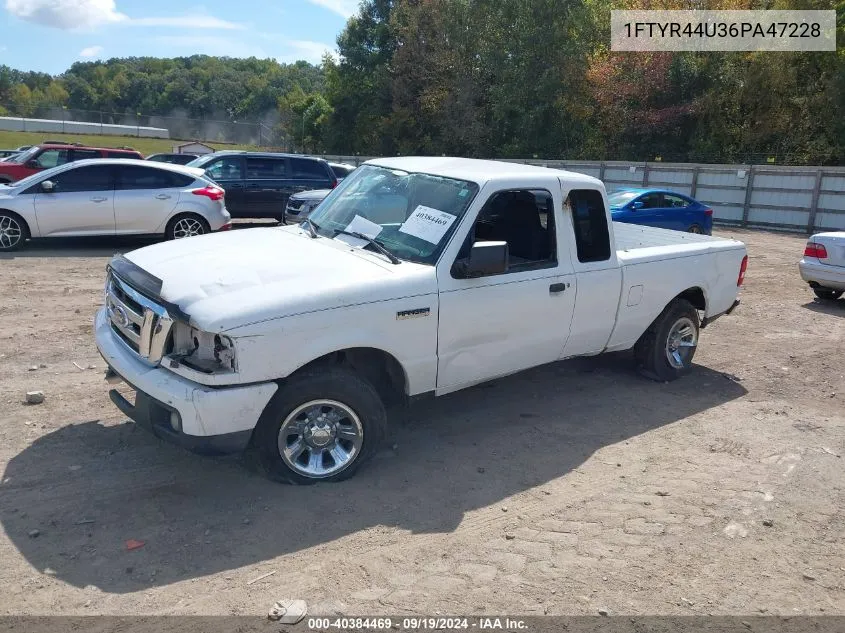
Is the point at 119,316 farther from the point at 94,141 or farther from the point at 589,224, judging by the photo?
the point at 94,141

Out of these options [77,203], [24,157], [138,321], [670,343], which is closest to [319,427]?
[138,321]

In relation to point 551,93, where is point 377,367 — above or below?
below

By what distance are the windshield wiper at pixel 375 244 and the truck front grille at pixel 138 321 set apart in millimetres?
1468

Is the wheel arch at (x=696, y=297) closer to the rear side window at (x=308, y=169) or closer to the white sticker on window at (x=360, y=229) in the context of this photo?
the white sticker on window at (x=360, y=229)

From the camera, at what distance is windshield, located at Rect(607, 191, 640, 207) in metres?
15.0

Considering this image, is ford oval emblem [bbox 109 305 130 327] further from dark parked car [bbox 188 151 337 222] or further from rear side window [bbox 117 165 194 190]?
dark parked car [bbox 188 151 337 222]

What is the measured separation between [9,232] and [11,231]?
4 cm

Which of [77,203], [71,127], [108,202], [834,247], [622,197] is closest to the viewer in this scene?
[834,247]

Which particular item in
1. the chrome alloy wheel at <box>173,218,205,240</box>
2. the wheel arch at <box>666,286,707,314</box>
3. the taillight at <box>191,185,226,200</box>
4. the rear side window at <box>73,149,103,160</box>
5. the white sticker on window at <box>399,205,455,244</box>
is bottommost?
the chrome alloy wheel at <box>173,218,205,240</box>

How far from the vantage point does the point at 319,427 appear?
4348 mm

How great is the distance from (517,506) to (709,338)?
5183 millimetres

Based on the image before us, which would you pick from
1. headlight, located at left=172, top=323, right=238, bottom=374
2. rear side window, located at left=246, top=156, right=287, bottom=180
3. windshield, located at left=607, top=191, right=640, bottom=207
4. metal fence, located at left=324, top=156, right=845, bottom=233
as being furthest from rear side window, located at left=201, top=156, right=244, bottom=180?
headlight, located at left=172, top=323, right=238, bottom=374

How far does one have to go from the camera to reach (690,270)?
6.57 metres

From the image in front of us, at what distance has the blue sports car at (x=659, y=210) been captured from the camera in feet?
49.2
